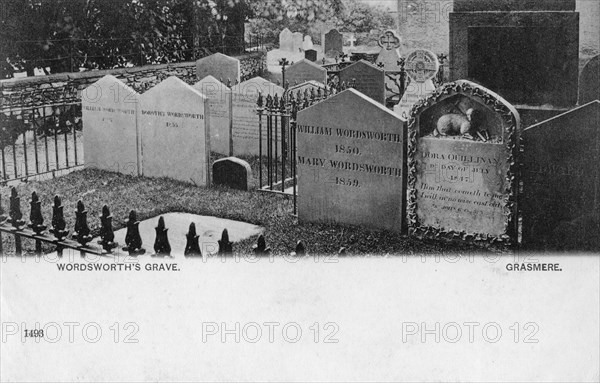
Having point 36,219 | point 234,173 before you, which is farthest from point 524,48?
point 36,219

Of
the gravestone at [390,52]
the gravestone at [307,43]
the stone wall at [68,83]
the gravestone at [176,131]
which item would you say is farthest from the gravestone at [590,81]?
the gravestone at [307,43]

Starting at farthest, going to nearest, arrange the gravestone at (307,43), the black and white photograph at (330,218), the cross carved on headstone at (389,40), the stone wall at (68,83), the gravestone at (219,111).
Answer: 1. the gravestone at (307,43)
2. the cross carved on headstone at (389,40)
3. the stone wall at (68,83)
4. the gravestone at (219,111)
5. the black and white photograph at (330,218)

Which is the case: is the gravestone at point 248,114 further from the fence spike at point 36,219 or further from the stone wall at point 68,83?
the fence spike at point 36,219

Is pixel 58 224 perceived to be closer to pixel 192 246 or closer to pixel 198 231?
pixel 192 246

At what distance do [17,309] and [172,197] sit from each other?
317 cm

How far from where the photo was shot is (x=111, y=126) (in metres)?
8.71

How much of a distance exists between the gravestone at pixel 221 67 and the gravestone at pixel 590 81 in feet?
19.6

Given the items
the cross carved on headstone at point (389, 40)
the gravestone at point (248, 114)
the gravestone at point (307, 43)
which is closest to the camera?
the gravestone at point (248, 114)

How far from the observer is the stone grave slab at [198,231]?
248 inches

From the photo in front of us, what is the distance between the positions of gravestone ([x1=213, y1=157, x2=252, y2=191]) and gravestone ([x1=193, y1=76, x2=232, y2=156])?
119 centimetres

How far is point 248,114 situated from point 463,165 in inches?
177

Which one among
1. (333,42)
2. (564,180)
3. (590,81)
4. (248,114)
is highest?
(333,42)

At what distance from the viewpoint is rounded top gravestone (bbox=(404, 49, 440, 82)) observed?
11.5 metres

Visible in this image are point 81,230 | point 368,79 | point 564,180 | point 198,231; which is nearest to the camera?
point 81,230
